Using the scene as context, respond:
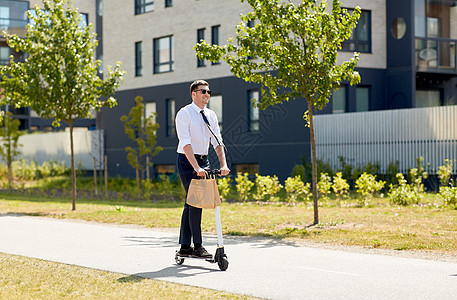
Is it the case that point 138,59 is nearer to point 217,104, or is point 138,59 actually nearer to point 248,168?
point 217,104

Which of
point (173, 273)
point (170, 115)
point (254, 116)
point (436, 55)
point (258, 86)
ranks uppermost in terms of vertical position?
point (436, 55)

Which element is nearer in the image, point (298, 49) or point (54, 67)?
point (298, 49)

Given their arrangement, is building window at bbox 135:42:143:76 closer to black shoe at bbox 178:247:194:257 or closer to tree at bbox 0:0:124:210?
tree at bbox 0:0:124:210

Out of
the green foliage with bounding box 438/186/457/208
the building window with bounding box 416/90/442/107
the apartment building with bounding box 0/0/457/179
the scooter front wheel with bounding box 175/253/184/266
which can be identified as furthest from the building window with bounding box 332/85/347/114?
the scooter front wheel with bounding box 175/253/184/266

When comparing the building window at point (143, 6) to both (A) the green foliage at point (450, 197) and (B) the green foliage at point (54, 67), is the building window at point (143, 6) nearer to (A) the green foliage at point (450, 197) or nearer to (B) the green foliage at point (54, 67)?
(B) the green foliage at point (54, 67)

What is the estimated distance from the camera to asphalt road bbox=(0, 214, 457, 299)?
7.16 metres

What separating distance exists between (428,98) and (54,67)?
17.5 metres

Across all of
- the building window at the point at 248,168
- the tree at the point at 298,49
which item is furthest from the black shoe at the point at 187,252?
the building window at the point at 248,168

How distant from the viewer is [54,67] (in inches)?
739

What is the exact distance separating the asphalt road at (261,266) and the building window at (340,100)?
16549mm

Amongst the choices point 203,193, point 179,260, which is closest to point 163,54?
point 179,260

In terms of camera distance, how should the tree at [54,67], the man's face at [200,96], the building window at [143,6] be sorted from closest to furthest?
the man's face at [200,96] < the tree at [54,67] < the building window at [143,6]

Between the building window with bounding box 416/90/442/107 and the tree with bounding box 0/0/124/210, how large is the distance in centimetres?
1564

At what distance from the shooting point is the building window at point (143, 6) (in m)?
35.0
